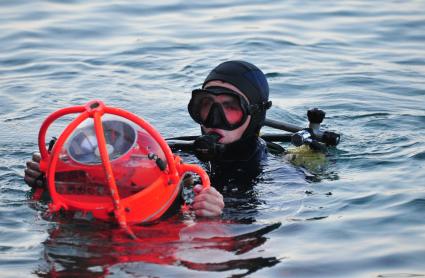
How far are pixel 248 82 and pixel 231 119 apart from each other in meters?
0.33

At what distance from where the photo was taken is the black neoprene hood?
20.2 ft

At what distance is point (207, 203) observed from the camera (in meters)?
5.07

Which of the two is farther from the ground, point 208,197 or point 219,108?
point 219,108

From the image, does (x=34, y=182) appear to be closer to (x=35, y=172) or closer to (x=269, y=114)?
(x=35, y=172)

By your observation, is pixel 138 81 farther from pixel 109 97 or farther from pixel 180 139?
pixel 180 139

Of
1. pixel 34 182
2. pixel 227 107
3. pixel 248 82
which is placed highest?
pixel 248 82

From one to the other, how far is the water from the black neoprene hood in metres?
0.45

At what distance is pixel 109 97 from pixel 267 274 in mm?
4723

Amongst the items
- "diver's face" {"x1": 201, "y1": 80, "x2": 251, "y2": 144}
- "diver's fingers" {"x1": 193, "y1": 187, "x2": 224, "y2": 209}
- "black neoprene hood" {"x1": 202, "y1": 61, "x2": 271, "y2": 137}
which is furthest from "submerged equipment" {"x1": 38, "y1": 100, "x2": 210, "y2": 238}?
"black neoprene hood" {"x1": 202, "y1": 61, "x2": 271, "y2": 137}

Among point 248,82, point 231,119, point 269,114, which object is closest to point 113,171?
point 231,119

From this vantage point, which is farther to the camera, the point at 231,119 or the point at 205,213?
the point at 231,119

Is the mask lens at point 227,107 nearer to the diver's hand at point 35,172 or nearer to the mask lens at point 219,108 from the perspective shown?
the mask lens at point 219,108

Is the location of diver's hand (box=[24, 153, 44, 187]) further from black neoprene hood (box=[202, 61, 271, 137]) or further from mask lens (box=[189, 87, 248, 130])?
black neoprene hood (box=[202, 61, 271, 137])

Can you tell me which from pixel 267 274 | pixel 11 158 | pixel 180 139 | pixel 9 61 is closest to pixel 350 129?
pixel 180 139
